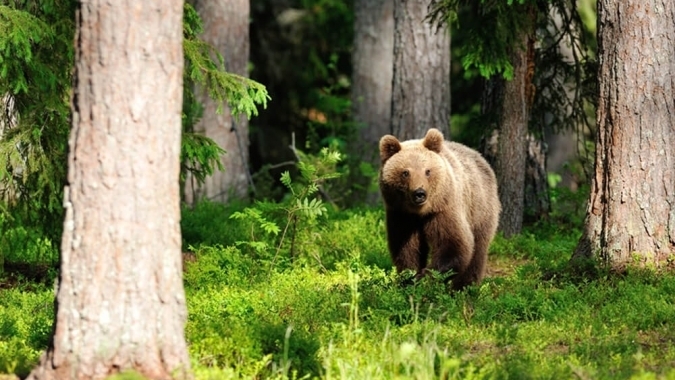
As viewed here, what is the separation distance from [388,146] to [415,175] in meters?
→ 0.52

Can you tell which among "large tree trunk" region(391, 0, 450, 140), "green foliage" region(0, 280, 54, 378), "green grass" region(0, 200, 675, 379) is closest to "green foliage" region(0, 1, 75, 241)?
"green foliage" region(0, 280, 54, 378)

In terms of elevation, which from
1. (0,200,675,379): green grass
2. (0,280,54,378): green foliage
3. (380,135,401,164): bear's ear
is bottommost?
(0,280,54,378): green foliage

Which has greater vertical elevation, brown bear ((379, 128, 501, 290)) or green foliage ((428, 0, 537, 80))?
green foliage ((428, 0, 537, 80))

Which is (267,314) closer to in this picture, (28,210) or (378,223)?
(28,210)

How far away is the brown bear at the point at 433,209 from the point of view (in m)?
9.48

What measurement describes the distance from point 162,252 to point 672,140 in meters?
5.20

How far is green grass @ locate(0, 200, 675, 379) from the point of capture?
632 cm

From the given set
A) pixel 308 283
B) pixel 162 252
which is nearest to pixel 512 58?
pixel 308 283

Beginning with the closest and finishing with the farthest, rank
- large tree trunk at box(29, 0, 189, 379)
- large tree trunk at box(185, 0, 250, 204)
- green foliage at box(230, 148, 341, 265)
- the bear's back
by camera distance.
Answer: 1. large tree trunk at box(29, 0, 189, 379)
2. the bear's back
3. green foliage at box(230, 148, 341, 265)
4. large tree trunk at box(185, 0, 250, 204)

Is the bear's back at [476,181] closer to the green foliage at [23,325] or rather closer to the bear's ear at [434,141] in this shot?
the bear's ear at [434,141]

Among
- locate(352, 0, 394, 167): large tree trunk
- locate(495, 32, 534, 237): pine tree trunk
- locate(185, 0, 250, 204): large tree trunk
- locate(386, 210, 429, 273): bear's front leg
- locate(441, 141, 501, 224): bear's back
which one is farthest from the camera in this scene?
locate(352, 0, 394, 167): large tree trunk

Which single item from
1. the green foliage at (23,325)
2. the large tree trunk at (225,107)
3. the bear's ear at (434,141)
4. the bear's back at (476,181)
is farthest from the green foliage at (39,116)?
the large tree trunk at (225,107)

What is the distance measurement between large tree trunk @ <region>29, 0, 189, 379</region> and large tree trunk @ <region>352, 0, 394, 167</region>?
12889 mm

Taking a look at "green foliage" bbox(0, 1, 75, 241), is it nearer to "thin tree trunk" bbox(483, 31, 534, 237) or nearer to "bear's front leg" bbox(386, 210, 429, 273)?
"bear's front leg" bbox(386, 210, 429, 273)
